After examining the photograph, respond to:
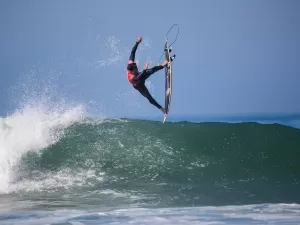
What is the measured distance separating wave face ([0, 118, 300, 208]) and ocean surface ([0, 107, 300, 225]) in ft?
0.07

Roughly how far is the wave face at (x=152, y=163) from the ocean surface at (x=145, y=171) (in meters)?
0.02

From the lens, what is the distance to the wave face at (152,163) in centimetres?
651

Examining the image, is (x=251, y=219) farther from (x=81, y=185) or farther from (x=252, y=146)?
(x=252, y=146)

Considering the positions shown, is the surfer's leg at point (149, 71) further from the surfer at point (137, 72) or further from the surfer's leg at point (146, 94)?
the surfer's leg at point (146, 94)

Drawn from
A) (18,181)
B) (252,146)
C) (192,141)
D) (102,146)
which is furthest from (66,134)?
(252,146)

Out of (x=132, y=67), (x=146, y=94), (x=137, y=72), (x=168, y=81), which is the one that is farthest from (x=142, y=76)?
(x=168, y=81)

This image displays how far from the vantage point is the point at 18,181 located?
7168 mm

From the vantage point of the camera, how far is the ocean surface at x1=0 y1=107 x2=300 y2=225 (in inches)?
207

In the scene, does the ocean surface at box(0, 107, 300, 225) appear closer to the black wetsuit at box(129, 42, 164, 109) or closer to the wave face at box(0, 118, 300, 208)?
the wave face at box(0, 118, 300, 208)

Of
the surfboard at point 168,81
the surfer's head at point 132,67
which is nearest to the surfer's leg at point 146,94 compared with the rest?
the surfboard at point 168,81

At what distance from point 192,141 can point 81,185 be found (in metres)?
3.68

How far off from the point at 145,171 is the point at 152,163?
0.38 m

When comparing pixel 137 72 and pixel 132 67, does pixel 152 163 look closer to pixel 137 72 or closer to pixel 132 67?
pixel 137 72

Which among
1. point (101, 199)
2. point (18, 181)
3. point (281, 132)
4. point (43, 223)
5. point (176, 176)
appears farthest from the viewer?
point (281, 132)
